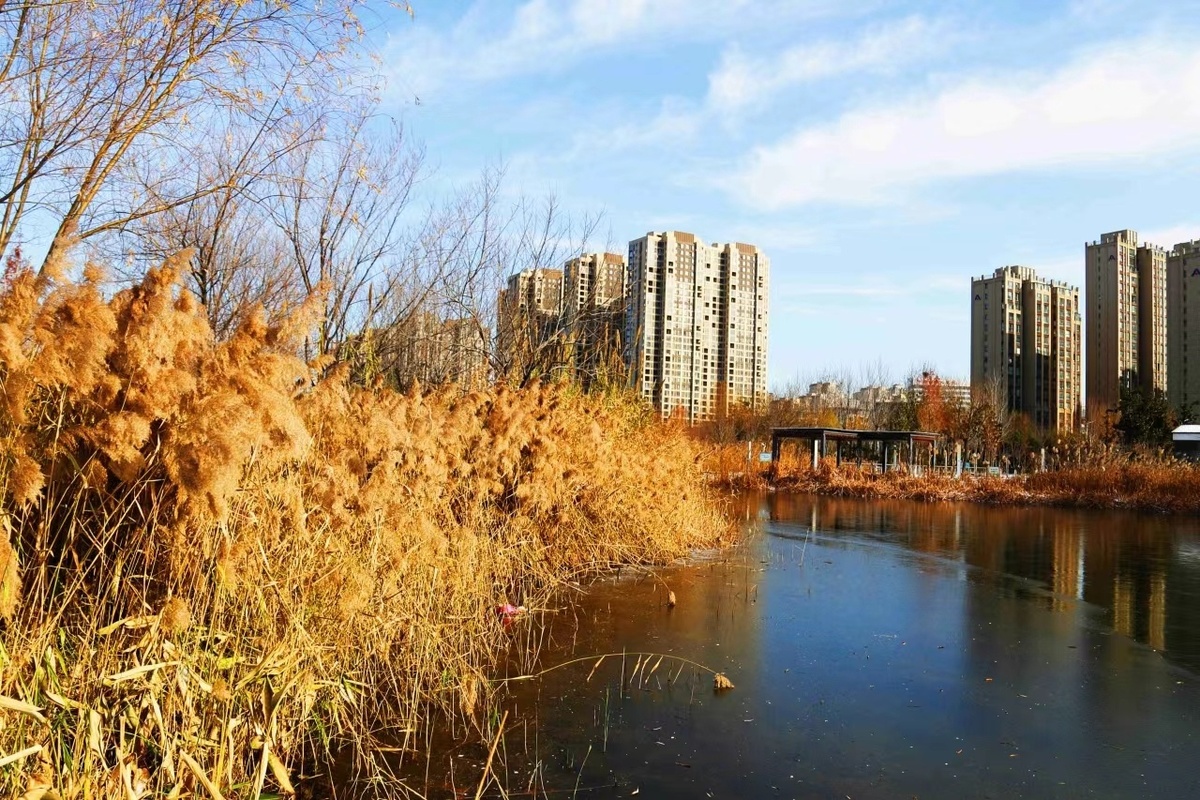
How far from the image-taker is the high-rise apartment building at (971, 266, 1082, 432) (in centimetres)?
6675

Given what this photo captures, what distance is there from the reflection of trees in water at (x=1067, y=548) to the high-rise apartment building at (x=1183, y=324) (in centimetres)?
5532

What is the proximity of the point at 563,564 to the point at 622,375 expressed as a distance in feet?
17.0

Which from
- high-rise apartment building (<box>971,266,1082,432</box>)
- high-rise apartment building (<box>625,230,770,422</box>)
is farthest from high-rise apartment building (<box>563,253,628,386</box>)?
high-rise apartment building (<box>971,266,1082,432</box>)

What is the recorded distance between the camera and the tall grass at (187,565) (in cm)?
312

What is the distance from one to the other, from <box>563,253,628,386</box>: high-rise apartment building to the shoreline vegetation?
3.69m

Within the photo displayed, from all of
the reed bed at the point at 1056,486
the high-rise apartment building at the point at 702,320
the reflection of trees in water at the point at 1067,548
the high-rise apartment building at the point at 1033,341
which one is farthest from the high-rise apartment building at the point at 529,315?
the high-rise apartment building at the point at 1033,341

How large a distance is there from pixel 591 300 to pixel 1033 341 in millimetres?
60543

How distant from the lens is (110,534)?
11.4ft

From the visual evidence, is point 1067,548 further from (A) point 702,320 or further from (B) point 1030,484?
(A) point 702,320

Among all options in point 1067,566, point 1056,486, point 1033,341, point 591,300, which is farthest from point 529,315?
point 1033,341

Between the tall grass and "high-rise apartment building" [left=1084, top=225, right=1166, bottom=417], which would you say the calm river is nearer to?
the tall grass

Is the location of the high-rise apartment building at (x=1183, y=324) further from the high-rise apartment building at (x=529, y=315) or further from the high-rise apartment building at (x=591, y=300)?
the high-rise apartment building at (x=529, y=315)

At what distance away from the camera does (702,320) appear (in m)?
41.8

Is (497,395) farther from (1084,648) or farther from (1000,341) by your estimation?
(1000,341)
